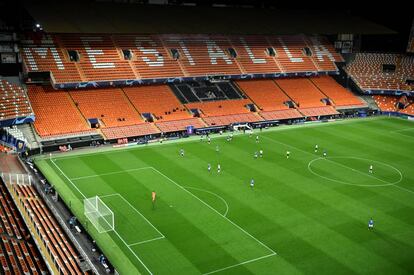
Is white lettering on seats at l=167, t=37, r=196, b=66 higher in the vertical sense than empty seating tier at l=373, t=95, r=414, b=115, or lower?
higher

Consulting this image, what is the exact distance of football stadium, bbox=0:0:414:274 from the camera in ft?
84.9

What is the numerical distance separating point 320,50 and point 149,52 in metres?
32.6

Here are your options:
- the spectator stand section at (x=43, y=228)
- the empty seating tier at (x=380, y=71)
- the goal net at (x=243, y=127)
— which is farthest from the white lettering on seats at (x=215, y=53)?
the spectator stand section at (x=43, y=228)

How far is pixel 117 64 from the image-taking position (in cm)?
5947

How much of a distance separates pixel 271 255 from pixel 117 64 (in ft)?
136

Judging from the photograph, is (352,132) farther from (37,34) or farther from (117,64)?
(37,34)

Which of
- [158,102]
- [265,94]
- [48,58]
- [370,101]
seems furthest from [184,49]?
[370,101]

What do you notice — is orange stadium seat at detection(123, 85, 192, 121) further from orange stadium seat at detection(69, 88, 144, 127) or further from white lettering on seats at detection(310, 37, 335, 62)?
white lettering on seats at detection(310, 37, 335, 62)

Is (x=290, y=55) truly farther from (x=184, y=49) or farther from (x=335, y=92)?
(x=184, y=49)

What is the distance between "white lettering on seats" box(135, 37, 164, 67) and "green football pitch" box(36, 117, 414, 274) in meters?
16.2

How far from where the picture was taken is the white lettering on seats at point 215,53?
67363 millimetres

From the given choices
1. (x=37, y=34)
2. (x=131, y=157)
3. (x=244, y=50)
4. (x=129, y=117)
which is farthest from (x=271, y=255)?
(x=244, y=50)

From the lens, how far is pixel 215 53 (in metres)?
68.6

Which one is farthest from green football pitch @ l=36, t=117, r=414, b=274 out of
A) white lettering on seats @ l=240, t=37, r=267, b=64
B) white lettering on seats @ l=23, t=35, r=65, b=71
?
white lettering on seats @ l=240, t=37, r=267, b=64
